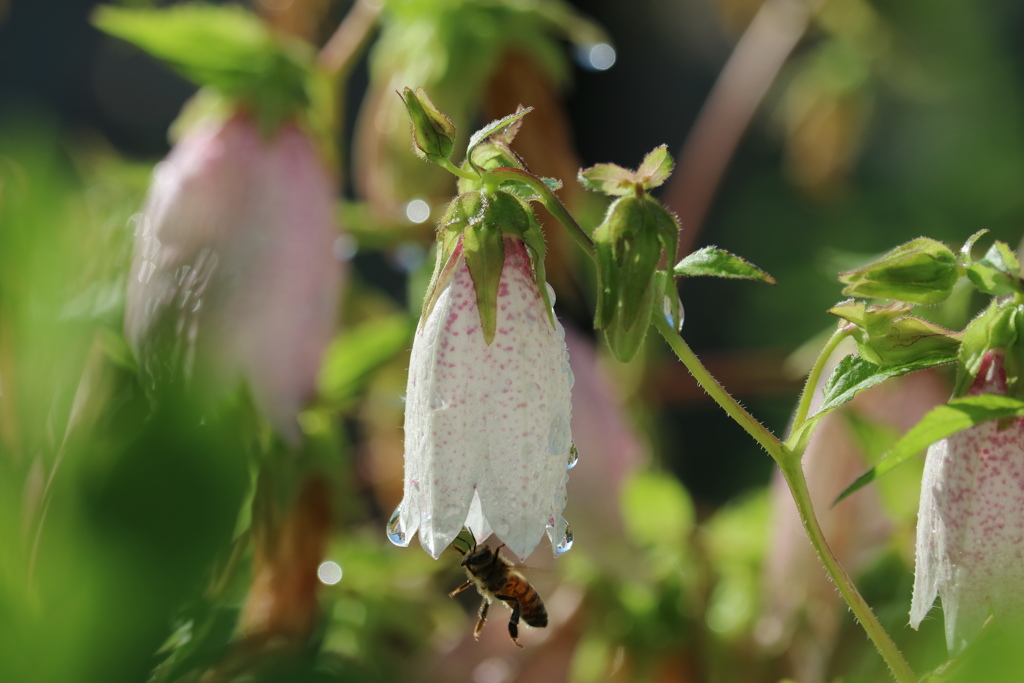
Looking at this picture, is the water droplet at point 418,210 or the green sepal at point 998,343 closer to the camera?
the green sepal at point 998,343

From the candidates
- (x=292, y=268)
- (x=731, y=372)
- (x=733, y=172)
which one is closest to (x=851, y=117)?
(x=731, y=372)

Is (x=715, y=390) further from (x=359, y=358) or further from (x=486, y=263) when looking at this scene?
(x=359, y=358)

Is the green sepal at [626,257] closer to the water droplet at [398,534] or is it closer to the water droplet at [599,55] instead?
the water droplet at [398,534]

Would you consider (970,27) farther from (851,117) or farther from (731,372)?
(731,372)

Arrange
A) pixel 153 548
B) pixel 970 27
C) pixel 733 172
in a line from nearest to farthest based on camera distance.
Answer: pixel 153 548 → pixel 970 27 → pixel 733 172

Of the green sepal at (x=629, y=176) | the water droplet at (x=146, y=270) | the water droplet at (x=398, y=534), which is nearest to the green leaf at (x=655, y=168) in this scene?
the green sepal at (x=629, y=176)

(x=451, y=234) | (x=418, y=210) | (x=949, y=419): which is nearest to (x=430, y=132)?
(x=451, y=234)
